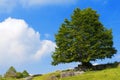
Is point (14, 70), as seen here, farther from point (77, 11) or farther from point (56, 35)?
point (77, 11)

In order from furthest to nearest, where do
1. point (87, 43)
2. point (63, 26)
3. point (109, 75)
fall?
point (63, 26) < point (87, 43) < point (109, 75)

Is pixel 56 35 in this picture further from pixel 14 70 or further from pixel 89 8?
pixel 14 70

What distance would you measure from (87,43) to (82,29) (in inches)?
132

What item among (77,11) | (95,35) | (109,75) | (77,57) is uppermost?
(77,11)

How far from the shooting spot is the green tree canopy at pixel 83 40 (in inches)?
2564

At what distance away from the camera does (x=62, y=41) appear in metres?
68.4

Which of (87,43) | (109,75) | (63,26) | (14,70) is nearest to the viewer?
(109,75)

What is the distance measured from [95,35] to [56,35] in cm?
869

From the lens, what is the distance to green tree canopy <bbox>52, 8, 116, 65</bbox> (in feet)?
214

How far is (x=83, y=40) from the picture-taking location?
65.9 metres

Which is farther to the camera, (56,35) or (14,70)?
(14,70)

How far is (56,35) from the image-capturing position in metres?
70.2

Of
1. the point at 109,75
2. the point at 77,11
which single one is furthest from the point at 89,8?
the point at 109,75

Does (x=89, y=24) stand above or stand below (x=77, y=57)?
above
